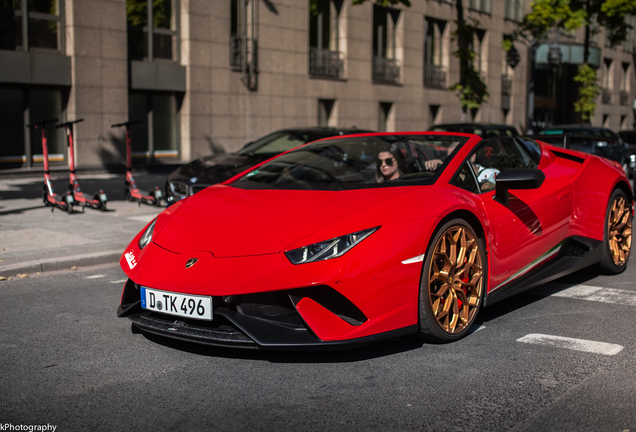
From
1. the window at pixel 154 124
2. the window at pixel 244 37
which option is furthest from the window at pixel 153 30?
the window at pixel 244 37

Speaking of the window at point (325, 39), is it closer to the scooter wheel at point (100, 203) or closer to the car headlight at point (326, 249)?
the scooter wheel at point (100, 203)

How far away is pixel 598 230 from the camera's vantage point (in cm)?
597

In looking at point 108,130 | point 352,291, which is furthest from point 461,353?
point 108,130

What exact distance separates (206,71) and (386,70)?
9170 millimetres

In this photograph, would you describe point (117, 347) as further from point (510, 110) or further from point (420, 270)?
point (510, 110)

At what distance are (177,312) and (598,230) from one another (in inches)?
150

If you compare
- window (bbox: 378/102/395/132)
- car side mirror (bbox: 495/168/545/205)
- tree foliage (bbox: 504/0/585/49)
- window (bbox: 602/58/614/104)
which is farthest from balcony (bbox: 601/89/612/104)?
car side mirror (bbox: 495/168/545/205)

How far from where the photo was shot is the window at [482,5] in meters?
34.2

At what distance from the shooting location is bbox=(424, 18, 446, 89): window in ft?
101

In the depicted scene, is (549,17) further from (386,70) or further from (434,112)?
(434,112)

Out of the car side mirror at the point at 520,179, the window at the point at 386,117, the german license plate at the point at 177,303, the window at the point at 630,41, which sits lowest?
the german license plate at the point at 177,303

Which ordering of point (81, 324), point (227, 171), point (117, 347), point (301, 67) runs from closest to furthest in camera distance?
point (117, 347) → point (81, 324) → point (227, 171) → point (301, 67)

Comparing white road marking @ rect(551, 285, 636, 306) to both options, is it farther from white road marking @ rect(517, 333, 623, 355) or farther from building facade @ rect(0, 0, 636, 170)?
building facade @ rect(0, 0, 636, 170)

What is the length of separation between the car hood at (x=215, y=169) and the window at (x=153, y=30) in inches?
390
